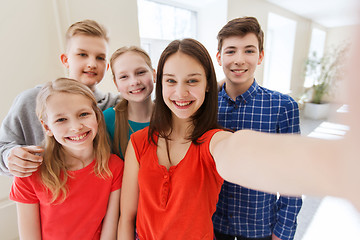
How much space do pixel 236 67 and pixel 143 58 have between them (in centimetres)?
50

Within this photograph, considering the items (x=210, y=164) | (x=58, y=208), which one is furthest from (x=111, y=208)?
(x=210, y=164)

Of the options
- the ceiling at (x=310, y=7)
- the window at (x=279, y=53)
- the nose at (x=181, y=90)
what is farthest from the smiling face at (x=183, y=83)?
the window at (x=279, y=53)

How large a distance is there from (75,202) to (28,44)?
1363mm

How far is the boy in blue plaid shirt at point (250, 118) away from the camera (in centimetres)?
91

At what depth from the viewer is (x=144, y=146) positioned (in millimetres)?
794

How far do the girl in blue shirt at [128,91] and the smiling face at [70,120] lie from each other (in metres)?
0.19

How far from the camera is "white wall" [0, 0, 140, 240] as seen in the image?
1.36 m

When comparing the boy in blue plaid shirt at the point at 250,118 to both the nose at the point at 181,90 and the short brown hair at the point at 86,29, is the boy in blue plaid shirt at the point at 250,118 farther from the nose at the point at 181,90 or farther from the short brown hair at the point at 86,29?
the short brown hair at the point at 86,29

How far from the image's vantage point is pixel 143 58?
102 cm

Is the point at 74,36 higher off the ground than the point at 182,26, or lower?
lower

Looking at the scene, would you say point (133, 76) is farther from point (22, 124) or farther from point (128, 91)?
point (22, 124)

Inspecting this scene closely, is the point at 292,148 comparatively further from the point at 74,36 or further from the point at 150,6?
the point at 150,6

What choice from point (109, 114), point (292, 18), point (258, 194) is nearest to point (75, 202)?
point (109, 114)

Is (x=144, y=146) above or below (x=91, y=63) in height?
below
